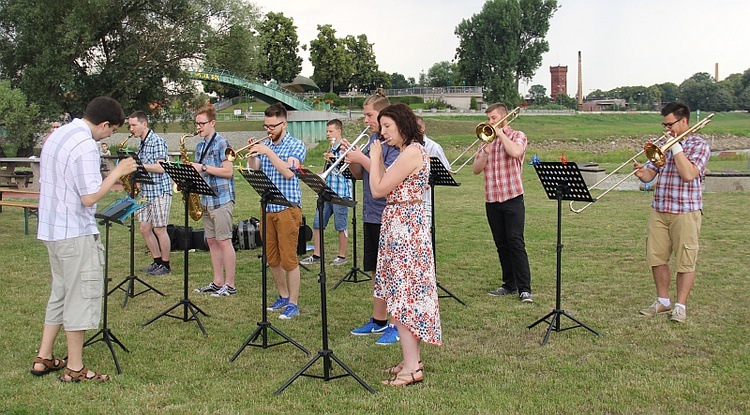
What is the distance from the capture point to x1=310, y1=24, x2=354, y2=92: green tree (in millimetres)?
82688

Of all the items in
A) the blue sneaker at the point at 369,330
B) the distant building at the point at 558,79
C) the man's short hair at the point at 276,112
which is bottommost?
the blue sneaker at the point at 369,330

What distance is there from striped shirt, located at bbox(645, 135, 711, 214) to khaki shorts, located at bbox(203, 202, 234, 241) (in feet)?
14.6

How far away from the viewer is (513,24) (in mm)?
91125

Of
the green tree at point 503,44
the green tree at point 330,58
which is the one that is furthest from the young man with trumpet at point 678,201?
the green tree at point 503,44

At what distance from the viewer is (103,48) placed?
105 feet

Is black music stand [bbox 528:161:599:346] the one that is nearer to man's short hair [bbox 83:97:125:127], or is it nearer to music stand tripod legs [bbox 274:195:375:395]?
music stand tripod legs [bbox 274:195:375:395]

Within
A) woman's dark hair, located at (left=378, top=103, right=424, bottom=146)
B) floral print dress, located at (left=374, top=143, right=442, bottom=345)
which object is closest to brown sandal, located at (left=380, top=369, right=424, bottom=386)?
floral print dress, located at (left=374, top=143, right=442, bottom=345)

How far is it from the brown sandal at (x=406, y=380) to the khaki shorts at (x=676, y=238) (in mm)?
3047

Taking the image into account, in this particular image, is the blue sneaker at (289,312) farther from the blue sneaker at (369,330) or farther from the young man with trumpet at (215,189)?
the young man with trumpet at (215,189)

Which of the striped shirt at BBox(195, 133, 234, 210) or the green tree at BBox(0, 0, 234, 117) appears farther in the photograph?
the green tree at BBox(0, 0, 234, 117)

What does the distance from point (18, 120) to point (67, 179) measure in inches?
999

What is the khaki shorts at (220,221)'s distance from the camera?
765 cm

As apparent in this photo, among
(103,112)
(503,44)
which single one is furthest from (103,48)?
(503,44)

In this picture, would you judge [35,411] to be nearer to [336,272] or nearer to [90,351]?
[90,351]
